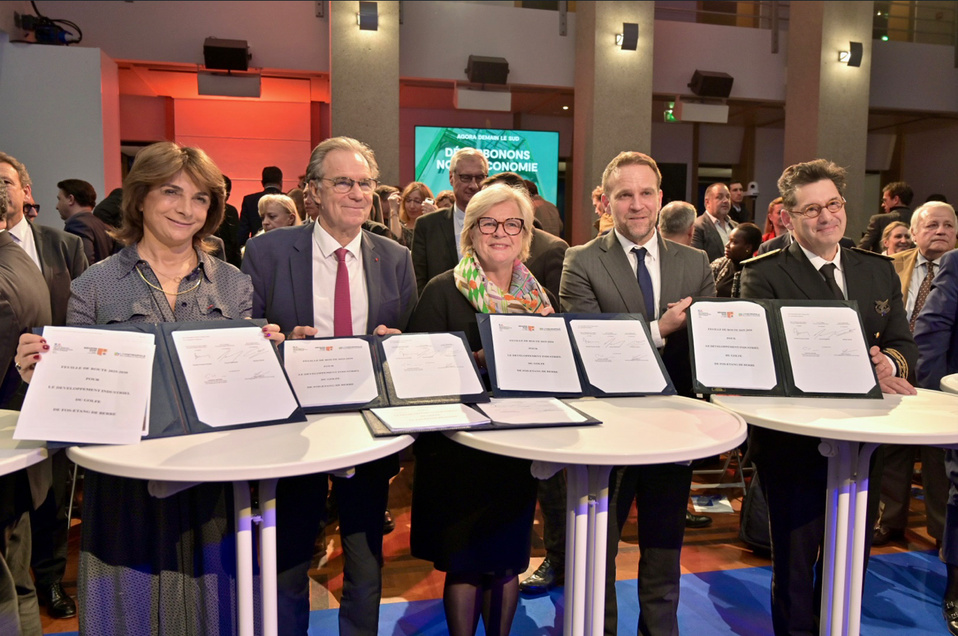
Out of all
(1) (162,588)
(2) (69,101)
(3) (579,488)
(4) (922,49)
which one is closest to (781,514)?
(3) (579,488)

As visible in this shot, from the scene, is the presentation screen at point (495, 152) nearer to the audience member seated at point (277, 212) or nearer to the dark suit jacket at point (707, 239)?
the dark suit jacket at point (707, 239)

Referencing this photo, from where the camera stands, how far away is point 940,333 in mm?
3223

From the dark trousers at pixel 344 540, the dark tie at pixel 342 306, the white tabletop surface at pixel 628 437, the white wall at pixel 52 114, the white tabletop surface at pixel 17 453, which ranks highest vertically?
the white wall at pixel 52 114

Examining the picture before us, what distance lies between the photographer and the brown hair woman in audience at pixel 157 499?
187cm

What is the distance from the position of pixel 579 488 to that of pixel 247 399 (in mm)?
917

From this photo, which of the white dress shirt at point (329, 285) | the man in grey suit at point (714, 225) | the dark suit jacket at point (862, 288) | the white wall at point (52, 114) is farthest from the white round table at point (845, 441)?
the white wall at point (52, 114)

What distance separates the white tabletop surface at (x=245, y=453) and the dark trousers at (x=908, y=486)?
303 centimetres

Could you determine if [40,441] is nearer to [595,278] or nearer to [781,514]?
[595,278]

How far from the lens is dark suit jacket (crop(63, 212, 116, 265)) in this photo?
4.37 m

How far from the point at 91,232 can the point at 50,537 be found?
227cm

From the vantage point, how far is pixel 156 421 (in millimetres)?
1739

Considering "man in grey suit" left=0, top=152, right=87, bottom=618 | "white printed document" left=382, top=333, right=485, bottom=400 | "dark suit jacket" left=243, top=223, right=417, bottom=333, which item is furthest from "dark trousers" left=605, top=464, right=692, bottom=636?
"man in grey suit" left=0, top=152, right=87, bottom=618

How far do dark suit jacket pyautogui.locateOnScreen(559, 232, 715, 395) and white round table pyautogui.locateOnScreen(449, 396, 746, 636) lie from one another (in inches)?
26.5

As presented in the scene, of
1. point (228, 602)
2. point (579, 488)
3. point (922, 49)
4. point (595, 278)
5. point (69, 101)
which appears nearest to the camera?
point (579, 488)
